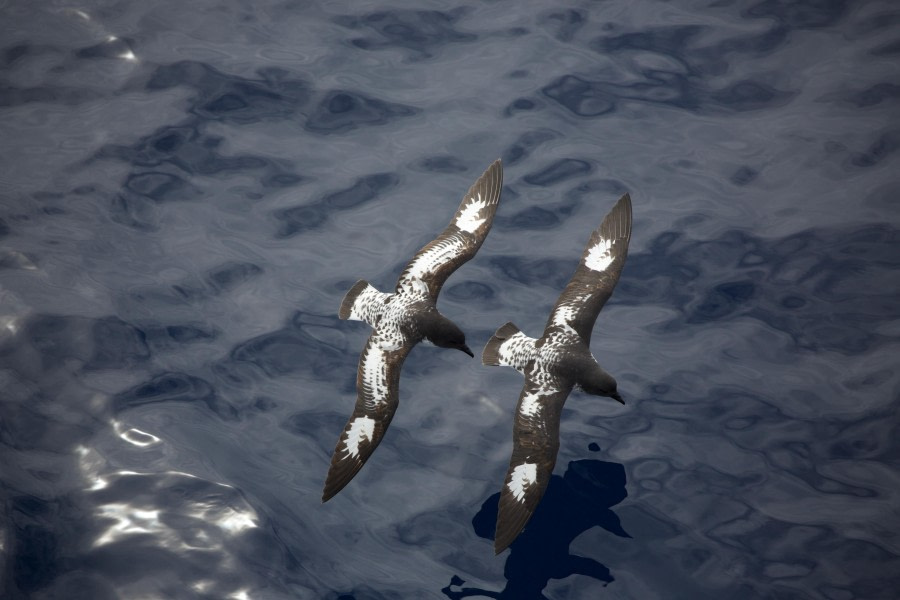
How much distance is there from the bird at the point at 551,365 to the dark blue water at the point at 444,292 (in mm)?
852

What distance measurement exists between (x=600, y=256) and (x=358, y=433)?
165 inches

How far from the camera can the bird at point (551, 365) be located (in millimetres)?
10922

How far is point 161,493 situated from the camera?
465 inches

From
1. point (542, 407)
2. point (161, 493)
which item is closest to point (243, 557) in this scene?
point (161, 493)

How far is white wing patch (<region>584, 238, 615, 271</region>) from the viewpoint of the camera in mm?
12810

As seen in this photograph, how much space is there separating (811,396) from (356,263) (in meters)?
6.79

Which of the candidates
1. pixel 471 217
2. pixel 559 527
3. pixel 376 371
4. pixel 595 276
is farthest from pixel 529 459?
pixel 471 217

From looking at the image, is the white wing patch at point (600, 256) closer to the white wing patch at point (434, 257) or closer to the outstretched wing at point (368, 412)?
the white wing patch at point (434, 257)

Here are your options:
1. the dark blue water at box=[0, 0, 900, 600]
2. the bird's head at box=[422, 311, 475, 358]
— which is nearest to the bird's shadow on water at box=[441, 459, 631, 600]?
the dark blue water at box=[0, 0, 900, 600]

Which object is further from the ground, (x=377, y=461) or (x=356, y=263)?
(x=356, y=263)

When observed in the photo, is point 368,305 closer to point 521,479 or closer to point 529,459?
point 529,459

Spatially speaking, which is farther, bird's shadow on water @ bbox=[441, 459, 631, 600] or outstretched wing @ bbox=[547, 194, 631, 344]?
outstretched wing @ bbox=[547, 194, 631, 344]

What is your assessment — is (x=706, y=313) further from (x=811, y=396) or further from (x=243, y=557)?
(x=243, y=557)

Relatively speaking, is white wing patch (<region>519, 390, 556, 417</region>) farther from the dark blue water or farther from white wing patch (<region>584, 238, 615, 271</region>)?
white wing patch (<region>584, 238, 615, 271</region>)
